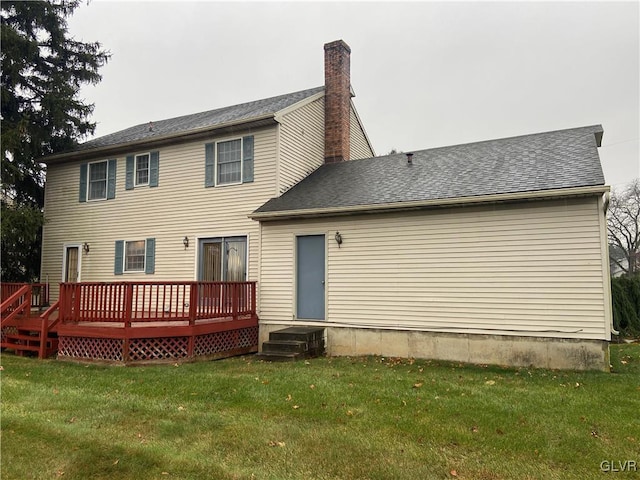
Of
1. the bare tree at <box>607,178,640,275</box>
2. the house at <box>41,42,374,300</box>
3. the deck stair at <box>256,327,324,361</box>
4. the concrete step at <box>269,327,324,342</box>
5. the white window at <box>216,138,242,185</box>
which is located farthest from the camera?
the bare tree at <box>607,178,640,275</box>

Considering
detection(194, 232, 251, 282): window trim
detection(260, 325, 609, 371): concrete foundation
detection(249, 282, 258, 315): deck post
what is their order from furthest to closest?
detection(194, 232, 251, 282): window trim → detection(249, 282, 258, 315): deck post → detection(260, 325, 609, 371): concrete foundation

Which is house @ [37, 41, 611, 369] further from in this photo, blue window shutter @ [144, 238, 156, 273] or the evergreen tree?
the evergreen tree

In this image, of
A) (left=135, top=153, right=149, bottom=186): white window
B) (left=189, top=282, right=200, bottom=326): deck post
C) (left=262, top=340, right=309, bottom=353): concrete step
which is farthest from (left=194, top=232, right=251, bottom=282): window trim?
(left=135, top=153, right=149, bottom=186): white window

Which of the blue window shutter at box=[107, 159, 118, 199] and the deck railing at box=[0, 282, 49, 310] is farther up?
the blue window shutter at box=[107, 159, 118, 199]

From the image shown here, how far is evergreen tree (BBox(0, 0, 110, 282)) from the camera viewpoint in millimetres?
13719

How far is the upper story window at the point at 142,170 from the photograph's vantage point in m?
12.5

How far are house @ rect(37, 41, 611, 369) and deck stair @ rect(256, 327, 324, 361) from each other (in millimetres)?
409

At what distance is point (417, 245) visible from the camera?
8.88 m

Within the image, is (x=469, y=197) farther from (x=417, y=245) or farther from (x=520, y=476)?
(x=520, y=476)

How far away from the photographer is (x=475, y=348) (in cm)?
818

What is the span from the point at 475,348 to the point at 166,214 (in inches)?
345

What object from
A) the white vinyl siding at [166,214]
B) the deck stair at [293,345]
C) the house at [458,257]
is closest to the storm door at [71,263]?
the white vinyl siding at [166,214]

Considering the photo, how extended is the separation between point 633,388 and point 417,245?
13.8 feet

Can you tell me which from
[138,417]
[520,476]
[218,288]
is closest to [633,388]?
[520,476]
